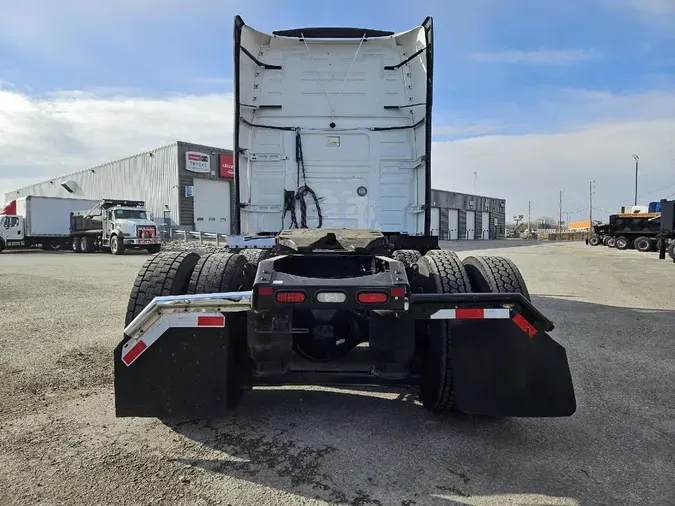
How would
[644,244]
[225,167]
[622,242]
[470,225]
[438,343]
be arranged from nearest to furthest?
[438,343]
[644,244]
[622,242]
[225,167]
[470,225]

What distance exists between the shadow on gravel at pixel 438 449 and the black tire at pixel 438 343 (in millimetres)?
233

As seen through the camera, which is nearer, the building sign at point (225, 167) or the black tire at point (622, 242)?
the black tire at point (622, 242)

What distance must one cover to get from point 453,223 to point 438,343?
5506 centimetres

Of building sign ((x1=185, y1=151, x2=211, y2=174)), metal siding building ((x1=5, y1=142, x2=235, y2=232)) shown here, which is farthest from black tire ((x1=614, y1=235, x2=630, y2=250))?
building sign ((x1=185, y1=151, x2=211, y2=174))

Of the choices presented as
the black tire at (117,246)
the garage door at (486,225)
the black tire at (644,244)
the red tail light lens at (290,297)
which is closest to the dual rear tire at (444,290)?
the red tail light lens at (290,297)

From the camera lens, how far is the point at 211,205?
34938 mm

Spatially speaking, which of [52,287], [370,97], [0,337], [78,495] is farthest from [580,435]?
[52,287]

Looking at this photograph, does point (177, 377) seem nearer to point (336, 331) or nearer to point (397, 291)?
point (336, 331)

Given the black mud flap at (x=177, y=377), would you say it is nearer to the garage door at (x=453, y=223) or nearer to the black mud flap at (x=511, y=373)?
the black mud flap at (x=511, y=373)

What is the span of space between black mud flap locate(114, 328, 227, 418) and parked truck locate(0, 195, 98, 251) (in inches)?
1213

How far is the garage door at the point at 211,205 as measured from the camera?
3409 cm

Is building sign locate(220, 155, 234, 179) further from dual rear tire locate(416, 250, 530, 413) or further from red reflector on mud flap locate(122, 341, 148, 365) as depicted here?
red reflector on mud flap locate(122, 341, 148, 365)

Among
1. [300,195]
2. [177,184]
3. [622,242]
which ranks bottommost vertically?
[622,242]

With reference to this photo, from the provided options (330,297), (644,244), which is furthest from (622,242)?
(330,297)
